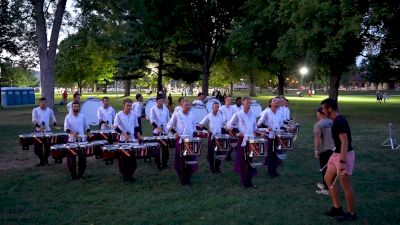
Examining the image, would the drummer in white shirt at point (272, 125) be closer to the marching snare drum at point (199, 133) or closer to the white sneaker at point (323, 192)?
the white sneaker at point (323, 192)

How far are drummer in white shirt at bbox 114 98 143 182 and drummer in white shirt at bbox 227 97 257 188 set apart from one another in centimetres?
268

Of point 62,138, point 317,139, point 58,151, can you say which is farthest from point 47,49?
point 317,139

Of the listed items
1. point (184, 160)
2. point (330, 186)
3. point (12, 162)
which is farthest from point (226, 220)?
point (12, 162)

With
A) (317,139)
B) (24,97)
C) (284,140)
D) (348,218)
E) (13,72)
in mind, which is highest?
(13,72)

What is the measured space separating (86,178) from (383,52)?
25.8 meters

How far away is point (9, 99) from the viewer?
162ft

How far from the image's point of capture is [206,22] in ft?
132

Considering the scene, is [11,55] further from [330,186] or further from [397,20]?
[330,186]

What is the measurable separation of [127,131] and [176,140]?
1.51 metres

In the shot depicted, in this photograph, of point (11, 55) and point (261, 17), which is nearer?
point (261, 17)

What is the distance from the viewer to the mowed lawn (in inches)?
302

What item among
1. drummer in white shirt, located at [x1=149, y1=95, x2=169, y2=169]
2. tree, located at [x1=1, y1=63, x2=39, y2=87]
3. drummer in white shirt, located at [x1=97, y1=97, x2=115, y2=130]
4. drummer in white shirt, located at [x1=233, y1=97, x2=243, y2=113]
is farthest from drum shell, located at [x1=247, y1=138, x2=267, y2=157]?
tree, located at [x1=1, y1=63, x2=39, y2=87]

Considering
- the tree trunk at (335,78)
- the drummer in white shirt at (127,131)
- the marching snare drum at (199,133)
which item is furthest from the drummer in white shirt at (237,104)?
the tree trunk at (335,78)

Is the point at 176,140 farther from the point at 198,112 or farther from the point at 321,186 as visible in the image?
the point at 198,112
